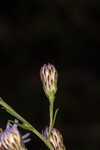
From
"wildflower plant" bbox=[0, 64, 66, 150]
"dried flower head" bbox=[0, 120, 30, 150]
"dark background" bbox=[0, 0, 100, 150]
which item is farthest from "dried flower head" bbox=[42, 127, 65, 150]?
"dark background" bbox=[0, 0, 100, 150]

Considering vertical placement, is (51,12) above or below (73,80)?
above

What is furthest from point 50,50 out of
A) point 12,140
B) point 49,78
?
point 12,140

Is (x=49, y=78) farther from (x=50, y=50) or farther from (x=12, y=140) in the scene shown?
(x=50, y=50)

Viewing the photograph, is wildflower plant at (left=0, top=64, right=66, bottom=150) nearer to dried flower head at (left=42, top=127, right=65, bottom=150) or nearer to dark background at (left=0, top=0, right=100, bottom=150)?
dried flower head at (left=42, top=127, right=65, bottom=150)

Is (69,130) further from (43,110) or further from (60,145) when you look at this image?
(60,145)

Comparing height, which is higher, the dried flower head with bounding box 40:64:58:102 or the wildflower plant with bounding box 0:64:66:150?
the dried flower head with bounding box 40:64:58:102

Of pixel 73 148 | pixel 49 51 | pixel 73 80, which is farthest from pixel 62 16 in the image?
pixel 73 148

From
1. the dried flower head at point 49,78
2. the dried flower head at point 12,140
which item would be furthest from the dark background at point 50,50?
the dried flower head at point 12,140
